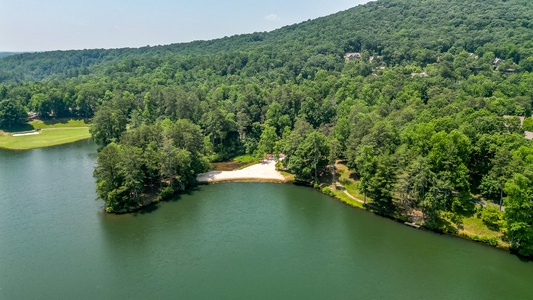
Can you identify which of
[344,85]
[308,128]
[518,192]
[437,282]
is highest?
[344,85]

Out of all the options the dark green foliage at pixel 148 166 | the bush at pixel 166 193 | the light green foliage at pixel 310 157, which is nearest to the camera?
the dark green foliage at pixel 148 166

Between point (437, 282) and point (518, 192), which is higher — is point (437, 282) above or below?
below

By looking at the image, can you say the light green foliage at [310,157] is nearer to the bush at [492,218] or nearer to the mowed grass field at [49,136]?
the bush at [492,218]

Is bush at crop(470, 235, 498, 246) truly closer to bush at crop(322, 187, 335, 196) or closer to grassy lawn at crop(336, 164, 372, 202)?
grassy lawn at crop(336, 164, 372, 202)

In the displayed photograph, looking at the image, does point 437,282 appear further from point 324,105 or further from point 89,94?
point 89,94

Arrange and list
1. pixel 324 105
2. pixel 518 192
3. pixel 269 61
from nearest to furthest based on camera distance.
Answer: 1. pixel 518 192
2. pixel 324 105
3. pixel 269 61

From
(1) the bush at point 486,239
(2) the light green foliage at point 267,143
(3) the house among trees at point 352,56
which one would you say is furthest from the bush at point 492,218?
(3) the house among trees at point 352,56

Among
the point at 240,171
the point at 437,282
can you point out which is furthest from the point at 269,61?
the point at 437,282
